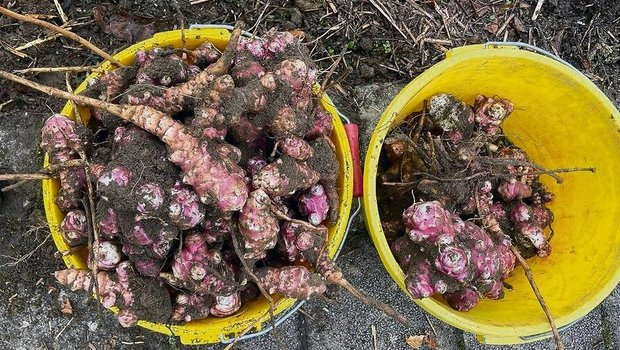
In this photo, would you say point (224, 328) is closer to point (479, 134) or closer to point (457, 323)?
point (457, 323)

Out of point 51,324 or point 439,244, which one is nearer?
point 439,244

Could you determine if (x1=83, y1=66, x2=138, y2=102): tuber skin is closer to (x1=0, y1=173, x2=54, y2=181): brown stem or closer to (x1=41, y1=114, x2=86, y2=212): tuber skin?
(x1=41, y1=114, x2=86, y2=212): tuber skin

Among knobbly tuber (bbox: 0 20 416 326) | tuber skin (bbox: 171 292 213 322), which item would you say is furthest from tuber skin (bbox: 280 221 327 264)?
tuber skin (bbox: 171 292 213 322)

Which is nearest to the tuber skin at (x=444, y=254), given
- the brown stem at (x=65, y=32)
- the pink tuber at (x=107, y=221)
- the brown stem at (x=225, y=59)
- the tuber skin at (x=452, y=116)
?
the tuber skin at (x=452, y=116)

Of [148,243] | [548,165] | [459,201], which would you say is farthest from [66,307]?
[548,165]

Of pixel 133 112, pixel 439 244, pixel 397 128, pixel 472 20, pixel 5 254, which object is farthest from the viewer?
pixel 472 20

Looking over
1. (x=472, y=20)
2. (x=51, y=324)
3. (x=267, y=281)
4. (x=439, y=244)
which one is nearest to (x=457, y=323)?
(x=439, y=244)

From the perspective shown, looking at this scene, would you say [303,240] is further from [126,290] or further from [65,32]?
[65,32]

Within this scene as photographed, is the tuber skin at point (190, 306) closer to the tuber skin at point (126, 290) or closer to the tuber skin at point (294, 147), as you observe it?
the tuber skin at point (126, 290)
